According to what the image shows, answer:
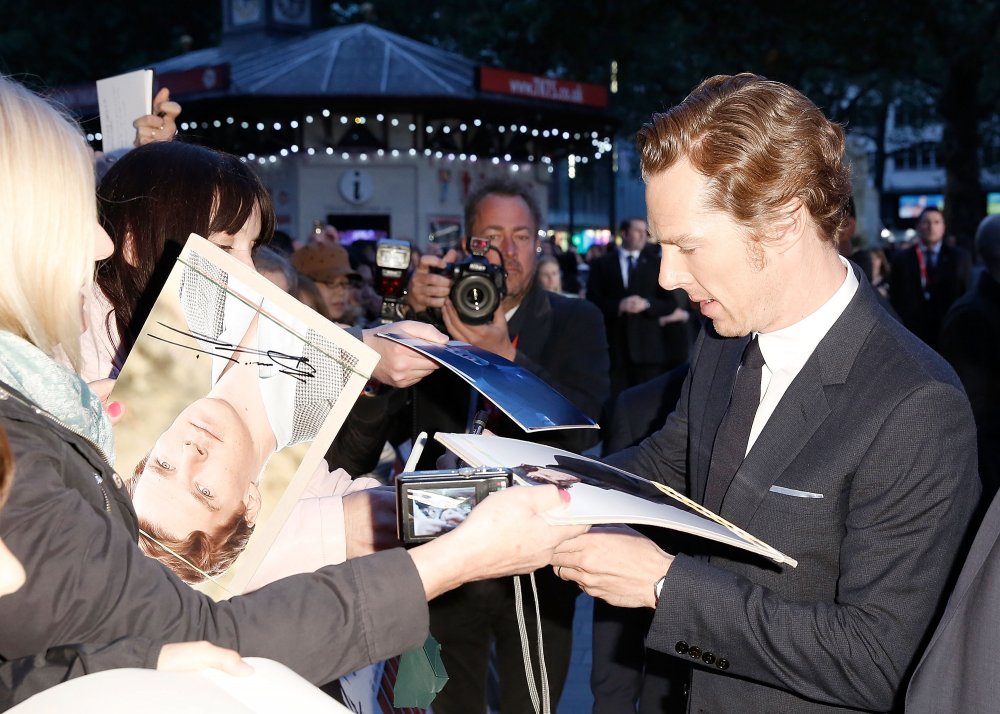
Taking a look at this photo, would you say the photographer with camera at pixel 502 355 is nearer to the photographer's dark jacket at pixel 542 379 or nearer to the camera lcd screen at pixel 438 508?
the photographer's dark jacket at pixel 542 379

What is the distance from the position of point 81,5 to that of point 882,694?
2997 cm

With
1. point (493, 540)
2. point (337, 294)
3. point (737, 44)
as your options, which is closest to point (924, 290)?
point (337, 294)

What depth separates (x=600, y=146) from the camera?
845 inches

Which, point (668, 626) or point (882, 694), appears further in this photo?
point (668, 626)

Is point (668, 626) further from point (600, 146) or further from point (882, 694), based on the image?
point (600, 146)

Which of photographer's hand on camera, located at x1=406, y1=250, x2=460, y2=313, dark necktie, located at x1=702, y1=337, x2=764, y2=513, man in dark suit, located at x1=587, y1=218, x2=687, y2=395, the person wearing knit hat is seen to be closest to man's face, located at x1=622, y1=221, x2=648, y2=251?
man in dark suit, located at x1=587, y1=218, x2=687, y2=395

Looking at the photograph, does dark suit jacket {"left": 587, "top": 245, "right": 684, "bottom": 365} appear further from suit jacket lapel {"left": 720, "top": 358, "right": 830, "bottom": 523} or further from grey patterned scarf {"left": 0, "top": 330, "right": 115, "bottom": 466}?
grey patterned scarf {"left": 0, "top": 330, "right": 115, "bottom": 466}

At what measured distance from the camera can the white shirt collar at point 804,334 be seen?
215 centimetres

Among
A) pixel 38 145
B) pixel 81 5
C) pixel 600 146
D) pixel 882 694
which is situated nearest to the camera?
pixel 38 145

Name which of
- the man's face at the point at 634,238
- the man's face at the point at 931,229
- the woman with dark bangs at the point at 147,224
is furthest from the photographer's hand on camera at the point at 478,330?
the man's face at the point at 931,229

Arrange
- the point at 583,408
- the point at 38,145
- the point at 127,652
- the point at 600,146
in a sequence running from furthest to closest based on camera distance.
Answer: the point at 600,146, the point at 583,408, the point at 38,145, the point at 127,652

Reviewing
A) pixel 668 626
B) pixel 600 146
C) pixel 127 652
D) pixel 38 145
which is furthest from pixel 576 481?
pixel 600 146

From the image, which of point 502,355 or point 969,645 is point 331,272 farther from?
point 969,645

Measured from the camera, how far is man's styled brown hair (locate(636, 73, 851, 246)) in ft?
6.75
